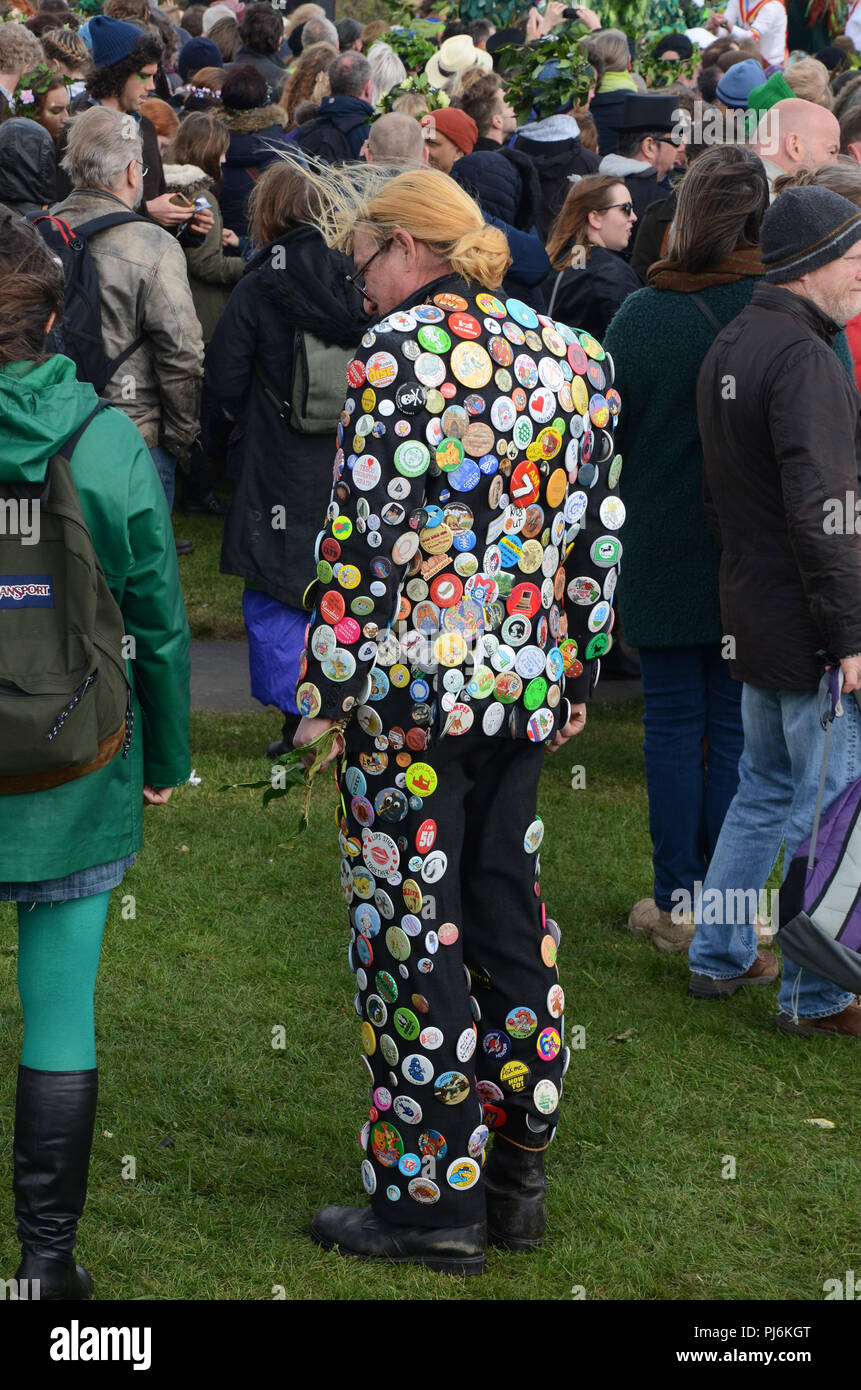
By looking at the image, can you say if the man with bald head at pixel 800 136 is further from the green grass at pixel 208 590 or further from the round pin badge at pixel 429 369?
the round pin badge at pixel 429 369

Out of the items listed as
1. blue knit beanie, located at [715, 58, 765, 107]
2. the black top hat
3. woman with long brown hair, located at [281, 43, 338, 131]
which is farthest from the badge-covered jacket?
woman with long brown hair, located at [281, 43, 338, 131]

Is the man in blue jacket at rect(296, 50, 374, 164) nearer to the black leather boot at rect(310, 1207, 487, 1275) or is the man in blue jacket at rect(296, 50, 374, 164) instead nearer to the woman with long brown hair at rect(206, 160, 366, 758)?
the woman with long brown hair at rect(206, 160, 366, 758)

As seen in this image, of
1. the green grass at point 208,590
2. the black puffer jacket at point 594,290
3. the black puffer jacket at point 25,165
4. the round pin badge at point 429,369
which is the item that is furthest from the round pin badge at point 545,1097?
the green grass at point 208,590

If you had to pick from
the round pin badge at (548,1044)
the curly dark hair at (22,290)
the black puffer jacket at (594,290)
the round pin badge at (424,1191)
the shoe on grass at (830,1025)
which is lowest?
the shoe on grass at (830,1025)

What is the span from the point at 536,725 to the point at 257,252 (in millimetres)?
3743

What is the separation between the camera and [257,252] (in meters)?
6.58

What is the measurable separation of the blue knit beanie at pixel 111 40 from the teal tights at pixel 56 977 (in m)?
5.17

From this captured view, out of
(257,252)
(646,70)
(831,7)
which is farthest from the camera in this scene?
(831,7)

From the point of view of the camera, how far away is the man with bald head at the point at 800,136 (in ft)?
21.3

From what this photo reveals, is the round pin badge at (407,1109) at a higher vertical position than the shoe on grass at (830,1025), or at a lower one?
higher

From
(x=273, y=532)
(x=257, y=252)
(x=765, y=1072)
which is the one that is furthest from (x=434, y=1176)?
(x=257, y=252)

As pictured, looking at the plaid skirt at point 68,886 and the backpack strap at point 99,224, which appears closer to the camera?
the plaid skirt at point 68,886

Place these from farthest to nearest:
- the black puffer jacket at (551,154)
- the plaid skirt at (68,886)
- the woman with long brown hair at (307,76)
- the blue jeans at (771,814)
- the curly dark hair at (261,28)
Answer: the curly dark hair at (261,28), the woman with long brown hair at (307,76), the black puffer jacket at (551,154), the blue jeans at (771,814), the plaid skirt at (68,886)

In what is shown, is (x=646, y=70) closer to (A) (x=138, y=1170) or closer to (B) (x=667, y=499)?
(B) (x=667, y=499)
